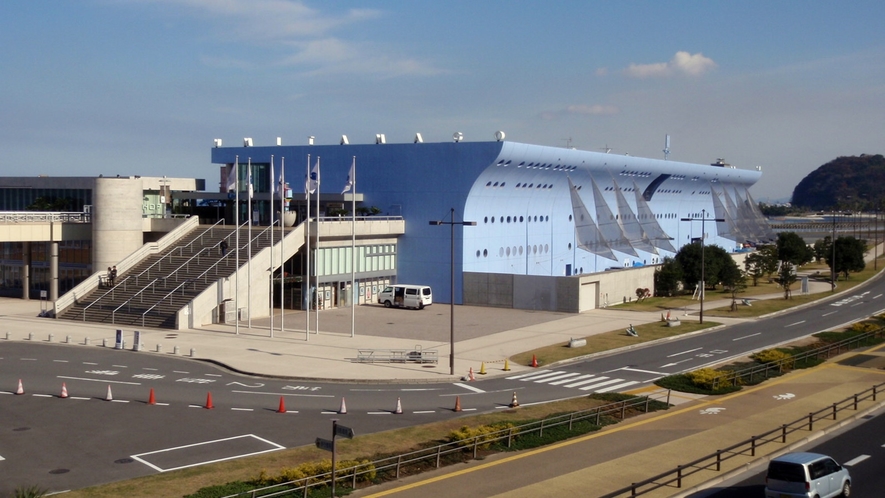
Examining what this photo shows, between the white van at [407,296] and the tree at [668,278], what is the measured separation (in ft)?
73.6

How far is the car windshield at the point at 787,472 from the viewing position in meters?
20.7

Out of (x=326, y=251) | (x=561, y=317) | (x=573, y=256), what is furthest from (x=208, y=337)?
(x=573, y=256)

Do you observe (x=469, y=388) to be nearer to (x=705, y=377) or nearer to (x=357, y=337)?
(x=705, y=377)

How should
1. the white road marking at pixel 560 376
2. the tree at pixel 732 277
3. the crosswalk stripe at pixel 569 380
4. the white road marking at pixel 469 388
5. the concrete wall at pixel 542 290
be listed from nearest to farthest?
the white road marking at pixel 469 388
the crosswalk stripe at pixel 569 380
the white road marking at pixel 560 376
the concrete wall at pixel 542 290
the tree at pixel 732 277

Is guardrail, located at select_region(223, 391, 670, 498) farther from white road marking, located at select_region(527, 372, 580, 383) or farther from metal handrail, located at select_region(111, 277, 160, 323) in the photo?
metal handrail, located at select_region(111, 277, 160, 323)

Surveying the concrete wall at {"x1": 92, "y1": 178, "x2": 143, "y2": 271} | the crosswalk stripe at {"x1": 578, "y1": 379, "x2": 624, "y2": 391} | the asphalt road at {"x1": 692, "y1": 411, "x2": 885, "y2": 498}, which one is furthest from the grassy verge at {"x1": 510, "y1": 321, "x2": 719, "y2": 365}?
the concrete wall at {"x1": 92, "y1": 178, "x2": 143, "y2": 271}

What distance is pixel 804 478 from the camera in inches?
809

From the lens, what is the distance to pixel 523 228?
7494 cm

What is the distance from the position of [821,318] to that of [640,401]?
37.5m

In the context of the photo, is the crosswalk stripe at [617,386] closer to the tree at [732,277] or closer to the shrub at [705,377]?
the shrub at [705,377]

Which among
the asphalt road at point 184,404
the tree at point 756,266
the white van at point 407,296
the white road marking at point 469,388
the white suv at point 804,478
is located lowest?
the white road marking at point 469,388

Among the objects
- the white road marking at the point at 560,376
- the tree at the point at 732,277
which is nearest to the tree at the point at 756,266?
the tree at the point at 732,277

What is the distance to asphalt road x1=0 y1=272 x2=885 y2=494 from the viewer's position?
2548cm

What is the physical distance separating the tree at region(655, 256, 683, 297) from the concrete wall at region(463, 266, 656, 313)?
6.38m
